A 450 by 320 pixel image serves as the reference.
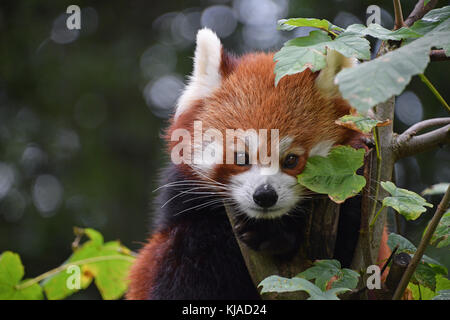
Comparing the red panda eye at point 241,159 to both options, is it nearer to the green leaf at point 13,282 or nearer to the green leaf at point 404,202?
the green leaf at point 404,202

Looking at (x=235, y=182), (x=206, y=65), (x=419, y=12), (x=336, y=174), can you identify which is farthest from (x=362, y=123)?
(x=206, y=65)

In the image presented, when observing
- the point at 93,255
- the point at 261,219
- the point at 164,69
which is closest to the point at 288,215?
the point at 261,219

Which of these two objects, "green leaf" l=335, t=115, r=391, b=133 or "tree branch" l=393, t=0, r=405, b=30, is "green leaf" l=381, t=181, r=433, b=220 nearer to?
"green leaf" l=335, t=115, r=391, b=133

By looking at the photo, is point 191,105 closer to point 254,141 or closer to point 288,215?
point 254,141

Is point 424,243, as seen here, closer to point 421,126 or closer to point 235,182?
point 421,126

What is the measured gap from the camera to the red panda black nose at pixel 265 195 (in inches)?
81.7

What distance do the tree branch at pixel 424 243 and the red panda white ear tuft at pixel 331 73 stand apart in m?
0.90

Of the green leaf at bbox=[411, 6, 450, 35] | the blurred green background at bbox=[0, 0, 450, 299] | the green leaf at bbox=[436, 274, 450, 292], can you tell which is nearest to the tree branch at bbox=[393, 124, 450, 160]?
the green leaf at bbox=[411, 6, 450, 35]

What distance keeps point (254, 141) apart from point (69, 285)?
1391mm

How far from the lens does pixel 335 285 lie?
151 centimetres

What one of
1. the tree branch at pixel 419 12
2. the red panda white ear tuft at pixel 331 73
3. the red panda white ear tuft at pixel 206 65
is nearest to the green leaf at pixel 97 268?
the red panda white ear tuft at pixel 206 65

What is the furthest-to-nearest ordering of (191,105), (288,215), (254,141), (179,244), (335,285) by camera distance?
(179,244) < (191,105) < (288,215) < (254,141) < (335,285)

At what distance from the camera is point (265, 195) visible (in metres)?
2.08

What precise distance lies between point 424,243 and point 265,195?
74 centimetres
